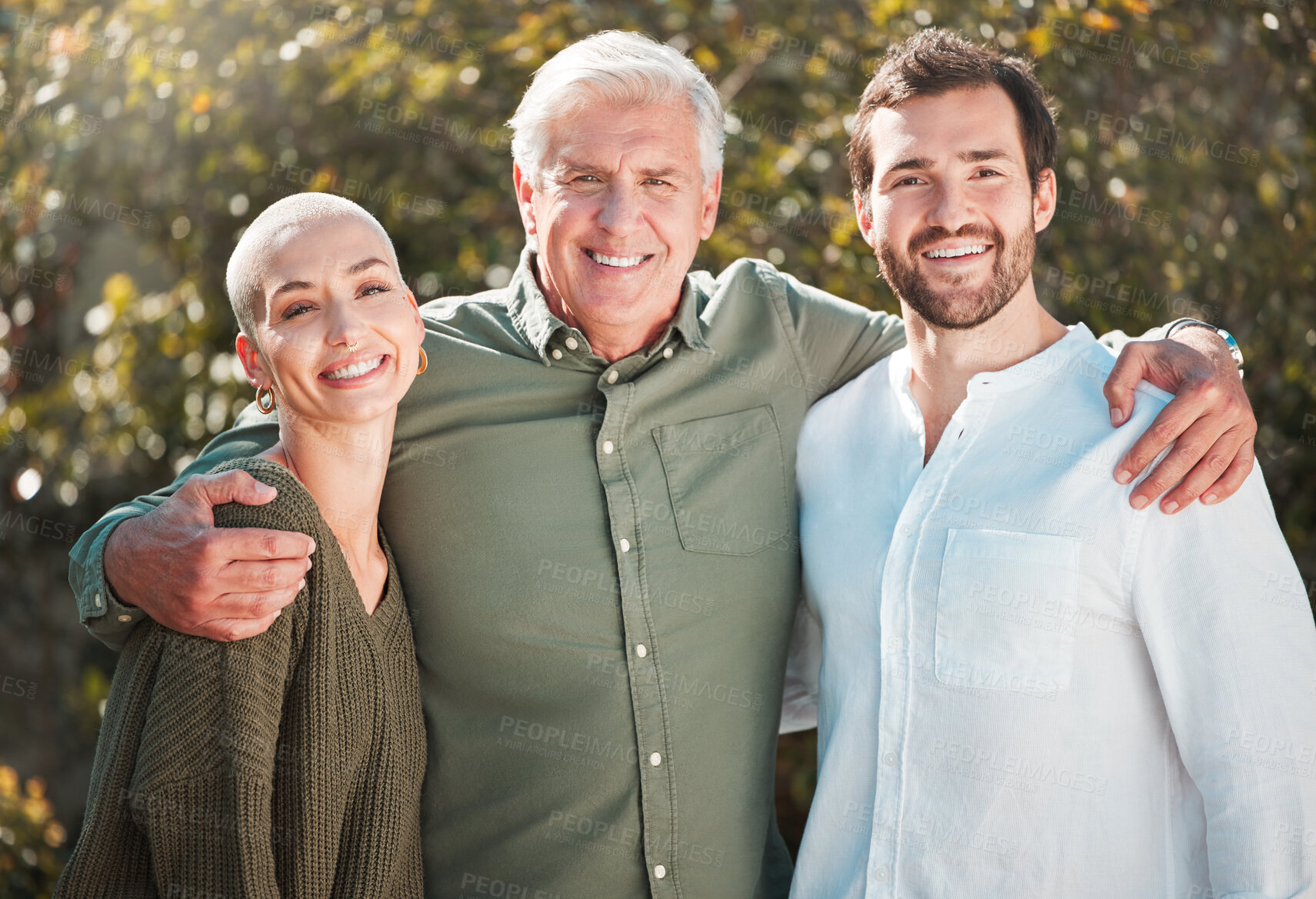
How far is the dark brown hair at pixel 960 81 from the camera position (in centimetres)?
197

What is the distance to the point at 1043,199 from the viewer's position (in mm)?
2045

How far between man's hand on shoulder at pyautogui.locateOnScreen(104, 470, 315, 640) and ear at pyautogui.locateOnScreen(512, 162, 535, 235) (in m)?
0.82

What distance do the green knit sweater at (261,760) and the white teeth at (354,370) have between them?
0.17m

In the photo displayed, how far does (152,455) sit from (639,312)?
1.91 meters

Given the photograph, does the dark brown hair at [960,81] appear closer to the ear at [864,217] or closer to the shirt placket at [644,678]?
the ear at [864,217]

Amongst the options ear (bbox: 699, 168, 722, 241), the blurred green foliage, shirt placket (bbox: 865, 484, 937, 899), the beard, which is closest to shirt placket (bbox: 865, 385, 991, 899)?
shirt placket (bbox: 865, 484, 937, 899)

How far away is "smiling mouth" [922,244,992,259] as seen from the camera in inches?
76.0

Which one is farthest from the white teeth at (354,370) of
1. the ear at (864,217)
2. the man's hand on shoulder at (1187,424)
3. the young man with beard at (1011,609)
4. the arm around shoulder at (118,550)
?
the man's hand on shoulder at (1187,424)

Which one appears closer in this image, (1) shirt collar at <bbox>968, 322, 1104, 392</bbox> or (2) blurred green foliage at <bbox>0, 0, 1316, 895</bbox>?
(1) shirt collar at <bbox>968, 322, 1104, 392</bbox>

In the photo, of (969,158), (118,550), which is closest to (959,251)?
(969,158)

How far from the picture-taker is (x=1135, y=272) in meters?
2.91

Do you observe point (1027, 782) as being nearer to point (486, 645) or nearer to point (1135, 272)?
point (486, 645)

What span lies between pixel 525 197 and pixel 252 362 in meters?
0.69

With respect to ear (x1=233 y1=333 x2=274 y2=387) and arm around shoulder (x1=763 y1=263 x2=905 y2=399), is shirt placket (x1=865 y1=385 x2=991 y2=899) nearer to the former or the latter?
arm around shoulder (x1=763 y1=263 x2=905 y2=399)
